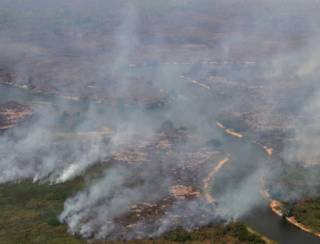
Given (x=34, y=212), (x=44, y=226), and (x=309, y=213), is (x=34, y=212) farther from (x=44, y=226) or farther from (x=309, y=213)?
(x=309, y=213)

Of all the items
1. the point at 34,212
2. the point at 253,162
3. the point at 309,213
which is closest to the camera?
the point at 34,212

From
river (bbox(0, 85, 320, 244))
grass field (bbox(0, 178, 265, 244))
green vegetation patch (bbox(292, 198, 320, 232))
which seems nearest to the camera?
grass field (bbox(0, 178, 265, 244))

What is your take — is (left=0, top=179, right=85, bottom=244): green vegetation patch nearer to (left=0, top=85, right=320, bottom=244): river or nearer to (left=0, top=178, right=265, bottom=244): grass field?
(left=0, top=178, right=265, bottom=244): grass field

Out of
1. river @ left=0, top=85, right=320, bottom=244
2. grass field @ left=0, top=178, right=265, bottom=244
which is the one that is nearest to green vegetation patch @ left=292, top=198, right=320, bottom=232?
river @ left=0, top=85, right=320, bottom=244

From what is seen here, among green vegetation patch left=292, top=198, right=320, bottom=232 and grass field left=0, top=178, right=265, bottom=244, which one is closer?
grass field left=0, top=178, right=265, bottom=244

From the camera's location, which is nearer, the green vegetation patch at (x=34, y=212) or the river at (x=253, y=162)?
the green vegetation patch at (x=34, y=212)

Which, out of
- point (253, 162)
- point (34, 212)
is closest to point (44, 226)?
point (34, 212)

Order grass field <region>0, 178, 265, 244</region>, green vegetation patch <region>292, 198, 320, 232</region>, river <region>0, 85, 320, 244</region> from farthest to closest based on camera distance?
green vegetation patch <region>292, 198, 320, 232</region>
river <region>0, 85, 320, 244</region>
grass field <region>0, 178, 265, 244</region>

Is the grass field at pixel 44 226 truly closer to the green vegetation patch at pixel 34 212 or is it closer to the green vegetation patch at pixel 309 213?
the green vegetation patch at pixel 34 212

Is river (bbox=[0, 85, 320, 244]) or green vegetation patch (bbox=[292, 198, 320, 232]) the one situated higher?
green vegetation patch (bbox=[292, 198, 320, 232])

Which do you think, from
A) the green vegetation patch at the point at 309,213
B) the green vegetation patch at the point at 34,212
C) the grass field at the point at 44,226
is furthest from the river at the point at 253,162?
the green vegetation patch at the point at 34,212

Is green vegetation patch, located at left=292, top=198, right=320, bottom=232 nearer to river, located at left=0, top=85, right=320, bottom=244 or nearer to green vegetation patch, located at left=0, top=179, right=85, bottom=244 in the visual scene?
river, located at left=0, top=85, right=320, bottom=244
